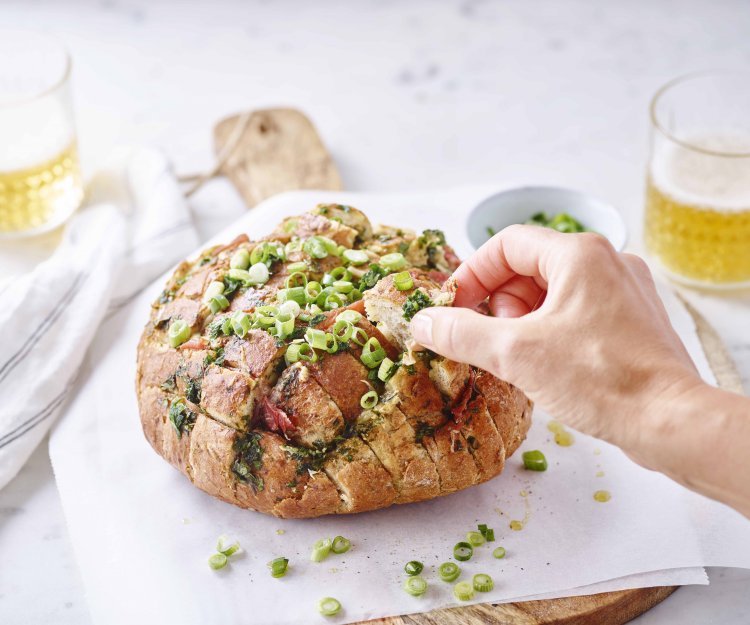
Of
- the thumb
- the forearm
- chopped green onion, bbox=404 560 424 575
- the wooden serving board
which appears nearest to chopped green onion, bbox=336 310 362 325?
the thumb

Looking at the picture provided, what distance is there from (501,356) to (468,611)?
0.97 m

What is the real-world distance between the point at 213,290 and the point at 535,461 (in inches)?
53.7

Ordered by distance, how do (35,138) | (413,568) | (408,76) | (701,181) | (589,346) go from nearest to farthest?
1. (589,346)
2. (413,568)
3. (701,181)
4. (35,138)
5. (408,76)

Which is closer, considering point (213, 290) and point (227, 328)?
point (227, 328)

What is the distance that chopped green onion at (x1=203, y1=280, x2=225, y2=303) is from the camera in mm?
3762

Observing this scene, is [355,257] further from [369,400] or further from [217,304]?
[369,400]

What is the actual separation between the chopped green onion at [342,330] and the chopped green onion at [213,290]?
55cm

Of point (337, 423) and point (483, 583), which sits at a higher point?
point (337, 423)

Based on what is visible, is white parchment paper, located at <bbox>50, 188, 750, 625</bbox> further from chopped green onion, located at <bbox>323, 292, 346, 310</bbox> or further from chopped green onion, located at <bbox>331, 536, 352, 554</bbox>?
chopped green onion, located at <bbox>323, 292, 346, 310</bbox>

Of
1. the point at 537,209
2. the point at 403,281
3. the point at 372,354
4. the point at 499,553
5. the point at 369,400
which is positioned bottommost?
the point at 499,553

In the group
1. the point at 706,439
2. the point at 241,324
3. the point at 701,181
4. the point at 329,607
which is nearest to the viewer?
the point at 706,439

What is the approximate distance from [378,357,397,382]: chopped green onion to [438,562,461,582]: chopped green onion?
0.66 m

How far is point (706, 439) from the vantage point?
265cm

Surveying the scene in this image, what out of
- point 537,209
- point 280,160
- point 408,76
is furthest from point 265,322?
point 408,76
